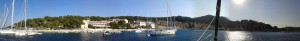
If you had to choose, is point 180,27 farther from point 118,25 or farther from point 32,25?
point 32,25

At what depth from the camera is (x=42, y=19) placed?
12475 centimetres

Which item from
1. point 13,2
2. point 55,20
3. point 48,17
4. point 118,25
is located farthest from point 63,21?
point 13,2

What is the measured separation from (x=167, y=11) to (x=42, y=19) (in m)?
76.9

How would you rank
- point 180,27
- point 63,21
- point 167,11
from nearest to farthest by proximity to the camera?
point 167,11 < point 63,21 < point 180,27

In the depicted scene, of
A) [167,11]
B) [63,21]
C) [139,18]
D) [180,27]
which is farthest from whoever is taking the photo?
[139,18]

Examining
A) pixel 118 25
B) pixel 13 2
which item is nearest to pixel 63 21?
pixel 118 25

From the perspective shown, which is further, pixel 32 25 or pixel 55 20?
pixel 55 20

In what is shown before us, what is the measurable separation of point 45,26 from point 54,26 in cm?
345

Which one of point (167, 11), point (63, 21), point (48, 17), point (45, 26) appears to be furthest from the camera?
point (48, 17)

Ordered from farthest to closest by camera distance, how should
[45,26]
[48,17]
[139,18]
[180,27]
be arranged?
1. [139,18]
2. [180,27]
3. [48,17]
4. [45,26]

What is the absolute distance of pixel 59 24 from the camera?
116500 mm

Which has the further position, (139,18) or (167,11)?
(139,18)

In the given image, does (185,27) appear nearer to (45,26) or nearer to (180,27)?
(180,27)

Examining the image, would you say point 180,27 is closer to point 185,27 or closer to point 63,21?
point 185,27
